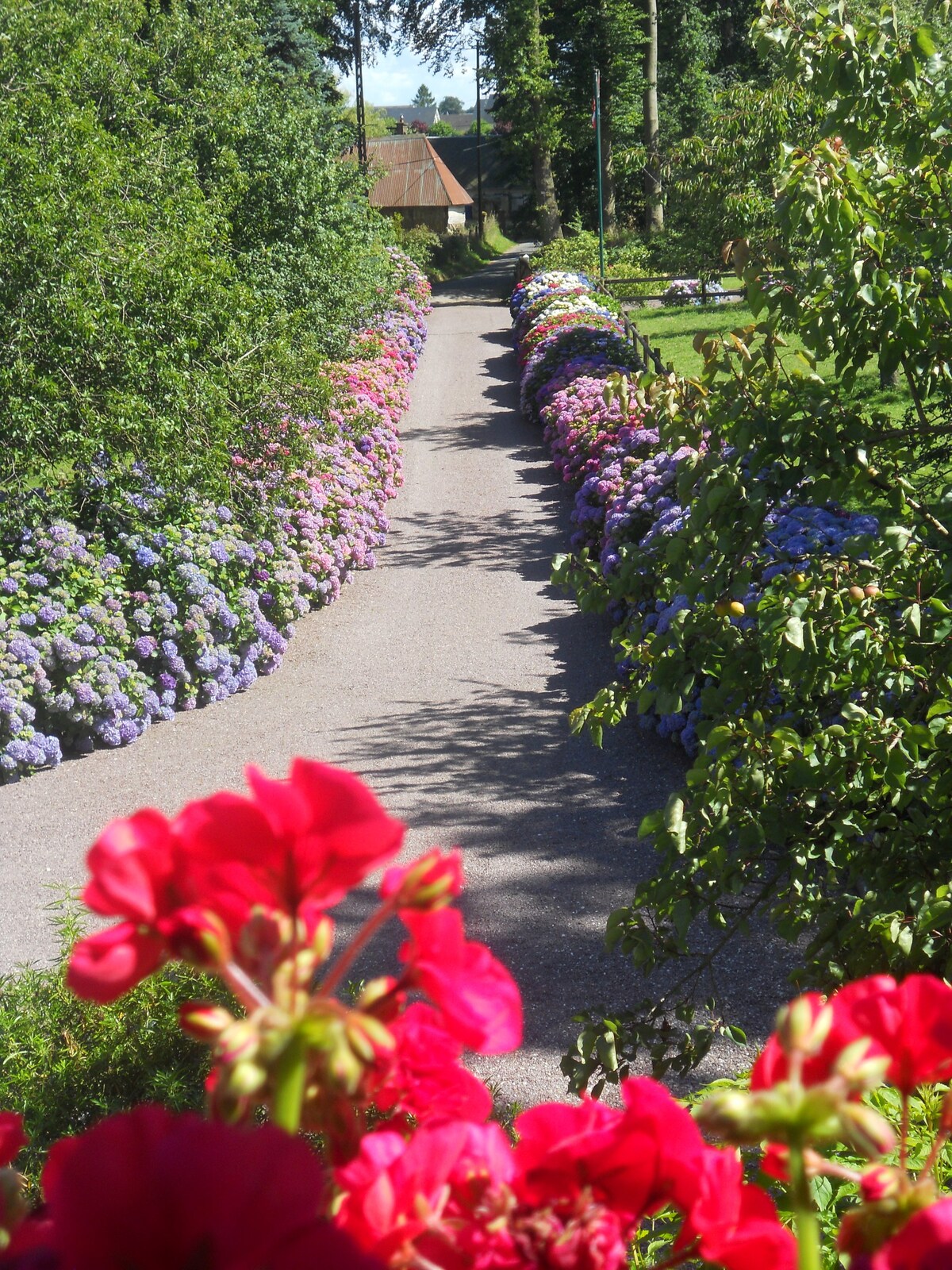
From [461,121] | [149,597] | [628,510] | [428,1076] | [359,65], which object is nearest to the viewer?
[428,1076]

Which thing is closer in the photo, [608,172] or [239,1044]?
[239,1044]

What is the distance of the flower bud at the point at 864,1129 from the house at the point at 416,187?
5236 centimetres

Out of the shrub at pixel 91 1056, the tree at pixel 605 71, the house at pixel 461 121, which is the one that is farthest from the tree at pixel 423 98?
the shrub at pixel 91 1056

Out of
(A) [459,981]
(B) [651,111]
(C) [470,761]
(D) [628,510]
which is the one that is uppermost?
(B) [651,111]

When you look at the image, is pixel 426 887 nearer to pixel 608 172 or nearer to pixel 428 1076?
pixel 428 1076

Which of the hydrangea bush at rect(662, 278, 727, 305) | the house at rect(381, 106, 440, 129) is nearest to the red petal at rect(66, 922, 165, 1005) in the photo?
the hydrangea bush at rect(662, 278, 727, 305)

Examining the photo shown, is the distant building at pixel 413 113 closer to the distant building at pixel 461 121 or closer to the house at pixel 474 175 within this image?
the distant building at pixel 461 121

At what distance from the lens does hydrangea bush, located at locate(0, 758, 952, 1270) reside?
0.41m

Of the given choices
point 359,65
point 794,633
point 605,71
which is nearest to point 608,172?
point 605,71

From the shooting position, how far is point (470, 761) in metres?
6.52

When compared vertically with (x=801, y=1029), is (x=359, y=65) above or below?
above

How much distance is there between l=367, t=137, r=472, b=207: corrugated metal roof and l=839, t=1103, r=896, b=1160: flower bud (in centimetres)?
5270

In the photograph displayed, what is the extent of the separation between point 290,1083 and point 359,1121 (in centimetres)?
18

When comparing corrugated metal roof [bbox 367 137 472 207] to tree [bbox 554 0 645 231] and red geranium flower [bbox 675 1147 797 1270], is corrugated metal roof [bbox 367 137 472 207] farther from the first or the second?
red geranium flower [bbox 675 1147 797 1270]
